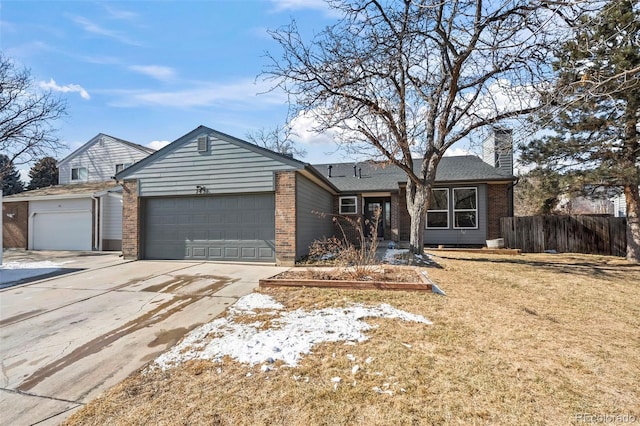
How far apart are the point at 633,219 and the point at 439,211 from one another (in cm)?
655

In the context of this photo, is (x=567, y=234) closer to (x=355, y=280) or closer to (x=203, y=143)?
(x=355, y=280)

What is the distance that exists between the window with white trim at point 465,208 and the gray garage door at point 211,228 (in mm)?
9538

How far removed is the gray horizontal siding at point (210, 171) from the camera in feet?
30.1

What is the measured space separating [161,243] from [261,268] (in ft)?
13.5

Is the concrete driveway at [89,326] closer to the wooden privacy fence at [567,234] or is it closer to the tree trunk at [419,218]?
the tree trunk at [419,218]

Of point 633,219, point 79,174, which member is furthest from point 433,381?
point 79,174

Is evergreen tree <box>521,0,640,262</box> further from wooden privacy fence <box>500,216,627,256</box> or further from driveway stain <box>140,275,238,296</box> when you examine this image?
driveway stain <box>140,275,238,296</box>

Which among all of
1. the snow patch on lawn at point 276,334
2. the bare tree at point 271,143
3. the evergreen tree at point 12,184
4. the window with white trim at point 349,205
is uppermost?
the bare tree at point 271,143

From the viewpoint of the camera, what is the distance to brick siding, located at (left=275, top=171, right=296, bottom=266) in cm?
880

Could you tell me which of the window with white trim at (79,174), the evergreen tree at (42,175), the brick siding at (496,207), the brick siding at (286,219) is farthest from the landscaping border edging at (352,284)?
the evergreen tree at (42,175)

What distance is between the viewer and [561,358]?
315 cm

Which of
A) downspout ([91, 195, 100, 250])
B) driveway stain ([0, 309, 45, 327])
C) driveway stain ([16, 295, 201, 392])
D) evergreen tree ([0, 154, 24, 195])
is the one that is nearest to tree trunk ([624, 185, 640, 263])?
driveway stain ([16, 295, 201, 392])

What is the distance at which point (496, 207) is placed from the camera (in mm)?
14156

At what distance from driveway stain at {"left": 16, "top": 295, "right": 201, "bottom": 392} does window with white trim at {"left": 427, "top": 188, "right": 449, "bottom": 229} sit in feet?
39.5
